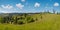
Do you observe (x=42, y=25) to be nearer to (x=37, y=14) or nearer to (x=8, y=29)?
(x=37, y=14)

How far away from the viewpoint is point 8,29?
227 centimetres

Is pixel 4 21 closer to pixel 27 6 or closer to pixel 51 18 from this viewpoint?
pixel 27 6

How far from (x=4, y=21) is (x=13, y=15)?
0.16m

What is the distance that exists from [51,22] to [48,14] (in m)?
0.13

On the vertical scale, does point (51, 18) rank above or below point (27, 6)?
below

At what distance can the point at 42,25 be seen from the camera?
7.57ft

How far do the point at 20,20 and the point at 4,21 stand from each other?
9.3 inches

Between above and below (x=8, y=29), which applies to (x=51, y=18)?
above

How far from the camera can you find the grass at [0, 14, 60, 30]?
2.29 meters

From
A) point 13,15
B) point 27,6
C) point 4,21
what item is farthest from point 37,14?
point 4,21

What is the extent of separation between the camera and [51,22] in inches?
90.9

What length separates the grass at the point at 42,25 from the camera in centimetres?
229

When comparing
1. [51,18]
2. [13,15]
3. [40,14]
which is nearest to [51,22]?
[51,18]

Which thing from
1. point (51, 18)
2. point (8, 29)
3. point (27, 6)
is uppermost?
point (27, 6)
